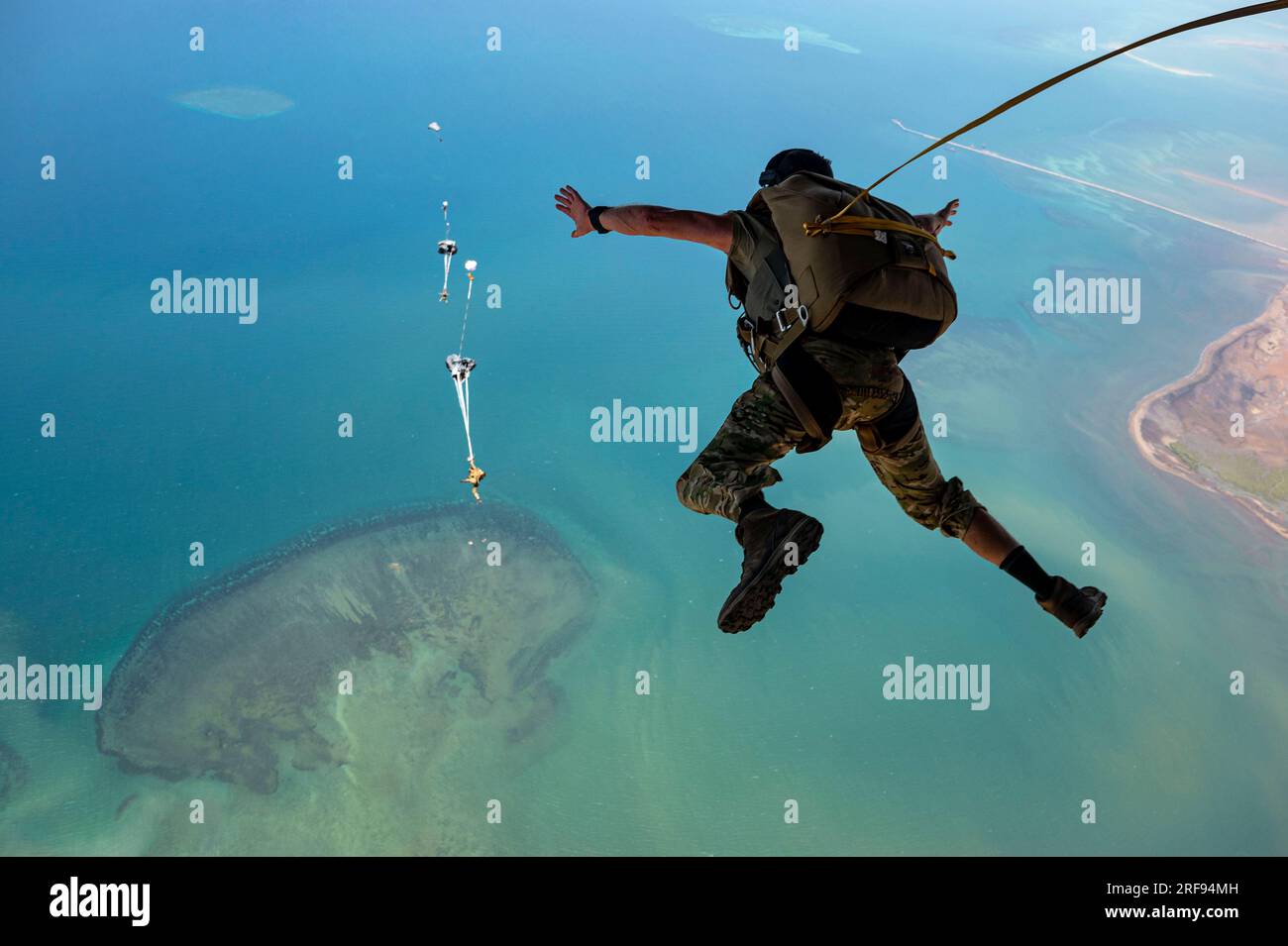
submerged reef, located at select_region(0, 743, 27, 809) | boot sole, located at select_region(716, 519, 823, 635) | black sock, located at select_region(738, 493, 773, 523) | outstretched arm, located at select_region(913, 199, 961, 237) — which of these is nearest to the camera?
boot sole, located at select_region(716, 519, 823, 635)

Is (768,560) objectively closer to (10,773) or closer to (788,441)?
(788,441)

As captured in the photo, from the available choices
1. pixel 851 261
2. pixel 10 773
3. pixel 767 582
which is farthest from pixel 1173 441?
pixel 10 773

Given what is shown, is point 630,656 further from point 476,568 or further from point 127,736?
point 127,736

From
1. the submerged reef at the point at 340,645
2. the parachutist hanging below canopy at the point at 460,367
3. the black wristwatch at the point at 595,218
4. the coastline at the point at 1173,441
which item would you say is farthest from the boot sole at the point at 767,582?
the coastline at the point at 1173,441

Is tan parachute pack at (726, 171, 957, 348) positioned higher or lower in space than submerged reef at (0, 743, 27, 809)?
higher

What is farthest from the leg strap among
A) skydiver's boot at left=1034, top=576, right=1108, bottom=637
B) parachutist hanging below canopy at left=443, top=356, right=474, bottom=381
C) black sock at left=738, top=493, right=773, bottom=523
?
parachutist hanging below canopy at left=443, top=356, right=474, bottom=381

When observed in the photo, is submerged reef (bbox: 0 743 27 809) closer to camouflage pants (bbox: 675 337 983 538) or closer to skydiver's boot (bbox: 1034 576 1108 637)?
camouflage pants (bbox: 675 337 983 538)

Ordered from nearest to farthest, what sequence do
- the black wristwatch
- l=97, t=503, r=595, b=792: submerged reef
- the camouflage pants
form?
the camouflage pants < the black wristwatch < l=97, t=503, r=595, b=792: submerged reef
